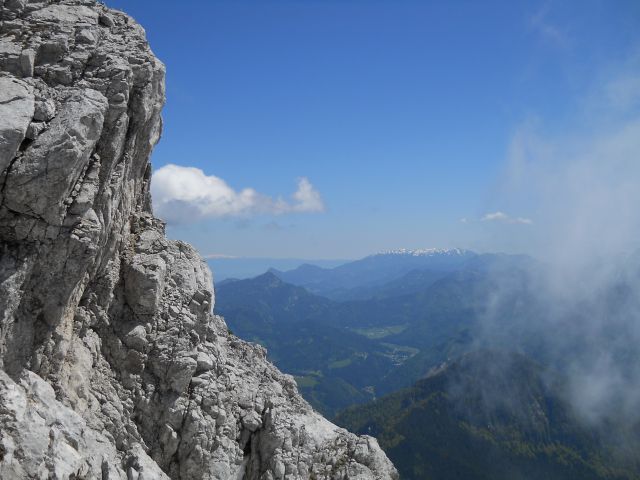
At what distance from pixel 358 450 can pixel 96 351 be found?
22.9m

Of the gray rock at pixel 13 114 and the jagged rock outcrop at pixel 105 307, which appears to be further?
the jagged rock outcrop at pixel 105 307

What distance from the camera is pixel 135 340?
30.7 meters

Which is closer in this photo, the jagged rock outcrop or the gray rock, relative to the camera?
the gray rock

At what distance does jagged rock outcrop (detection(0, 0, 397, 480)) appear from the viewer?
21.5 meters

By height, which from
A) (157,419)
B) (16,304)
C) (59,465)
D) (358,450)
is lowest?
(358,450)

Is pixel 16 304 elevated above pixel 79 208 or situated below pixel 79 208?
below

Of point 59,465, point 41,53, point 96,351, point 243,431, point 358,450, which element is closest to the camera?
point 59,465

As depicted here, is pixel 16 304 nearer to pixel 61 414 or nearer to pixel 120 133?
pixel 61 414

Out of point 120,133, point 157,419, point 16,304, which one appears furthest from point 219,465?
point 120,133

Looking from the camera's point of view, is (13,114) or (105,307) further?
(105,307)

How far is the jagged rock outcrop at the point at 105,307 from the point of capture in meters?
21.5

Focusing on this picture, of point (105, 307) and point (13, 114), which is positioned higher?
point (13, 114)

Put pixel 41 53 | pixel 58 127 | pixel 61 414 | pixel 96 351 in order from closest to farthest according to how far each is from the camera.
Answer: pixel 61 414 < pixel 58 127 < pixel 41 53 < pixel 96 351

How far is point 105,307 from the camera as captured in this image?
2969 cm
